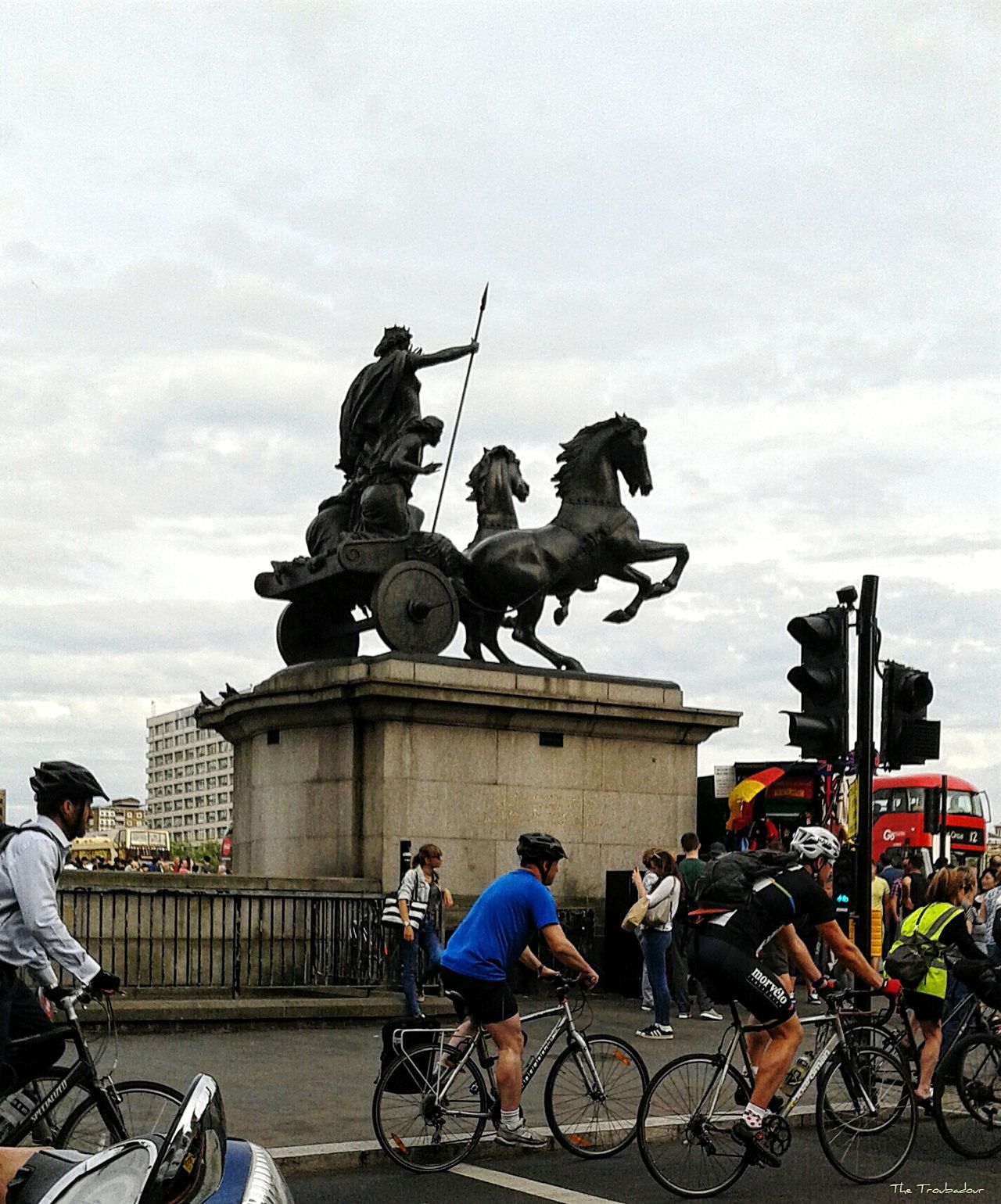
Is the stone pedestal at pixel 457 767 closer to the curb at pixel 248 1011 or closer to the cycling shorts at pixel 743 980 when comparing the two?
the curb at pixel 248 1011

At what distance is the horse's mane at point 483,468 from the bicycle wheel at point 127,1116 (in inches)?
576

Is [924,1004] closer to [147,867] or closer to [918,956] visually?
[918,956]

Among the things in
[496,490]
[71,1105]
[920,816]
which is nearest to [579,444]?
[496,490]

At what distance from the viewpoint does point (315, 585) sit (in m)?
20.1

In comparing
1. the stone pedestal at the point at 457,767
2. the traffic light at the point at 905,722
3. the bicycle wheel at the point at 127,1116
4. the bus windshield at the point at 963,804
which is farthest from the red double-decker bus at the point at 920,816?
the bicycle wheel at the point at 127,1116

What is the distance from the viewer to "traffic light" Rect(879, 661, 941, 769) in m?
12.7

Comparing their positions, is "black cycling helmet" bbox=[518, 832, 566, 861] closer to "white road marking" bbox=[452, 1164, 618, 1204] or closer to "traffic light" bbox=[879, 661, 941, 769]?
"white road marking" bbox=[452, 1164, 618, 1204]

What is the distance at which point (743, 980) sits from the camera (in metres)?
8.42

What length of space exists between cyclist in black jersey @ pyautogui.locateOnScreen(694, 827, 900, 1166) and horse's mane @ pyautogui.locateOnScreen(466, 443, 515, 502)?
496 inches

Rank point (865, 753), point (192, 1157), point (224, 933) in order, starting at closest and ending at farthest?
1. point (192, 1157)
2. point (865, 753)
3. point (224, 933)

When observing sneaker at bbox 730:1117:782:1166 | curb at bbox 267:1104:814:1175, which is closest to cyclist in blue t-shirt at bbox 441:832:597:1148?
curb at bbox 267:1104:814:1175

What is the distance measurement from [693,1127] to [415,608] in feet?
37.9

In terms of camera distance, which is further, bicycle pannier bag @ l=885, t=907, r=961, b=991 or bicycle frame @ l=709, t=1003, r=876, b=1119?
bicycle pannier bag @ l=885, t=907, r=961, b=991

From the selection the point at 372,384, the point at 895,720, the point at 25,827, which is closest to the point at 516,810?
the point at 372,384
